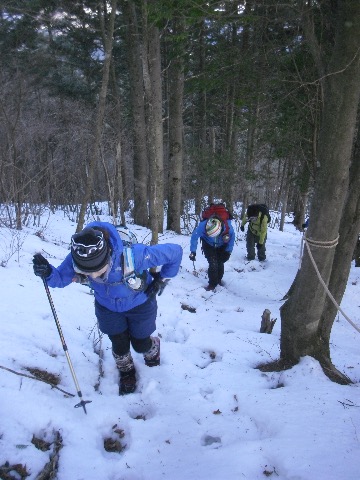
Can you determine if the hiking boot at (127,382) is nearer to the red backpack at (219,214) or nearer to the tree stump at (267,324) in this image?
the tree stump at (267,324)

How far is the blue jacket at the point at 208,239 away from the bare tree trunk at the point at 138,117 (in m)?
6.60

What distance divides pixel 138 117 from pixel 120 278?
11126mm

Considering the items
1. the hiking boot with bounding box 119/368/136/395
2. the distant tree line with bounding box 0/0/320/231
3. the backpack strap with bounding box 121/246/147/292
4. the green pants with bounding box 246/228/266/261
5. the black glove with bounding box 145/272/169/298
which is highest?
the distant tree line with bounding box 0/0/320/231

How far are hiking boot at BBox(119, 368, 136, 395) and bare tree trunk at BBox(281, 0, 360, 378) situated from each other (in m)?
1.71

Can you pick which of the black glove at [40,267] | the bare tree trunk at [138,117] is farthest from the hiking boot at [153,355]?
the bare tree trunk at [138,117]

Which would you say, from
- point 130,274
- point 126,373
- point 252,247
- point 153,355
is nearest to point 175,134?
point 252,247

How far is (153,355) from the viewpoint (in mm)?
3918

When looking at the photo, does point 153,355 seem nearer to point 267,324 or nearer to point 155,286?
point 155,286

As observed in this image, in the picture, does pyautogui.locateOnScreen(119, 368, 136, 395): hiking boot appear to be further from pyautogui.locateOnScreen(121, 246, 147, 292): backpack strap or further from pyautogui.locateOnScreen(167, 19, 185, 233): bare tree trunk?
pyautogui.locateOnScreen(167, 19, 185, 233): bare tree trunk

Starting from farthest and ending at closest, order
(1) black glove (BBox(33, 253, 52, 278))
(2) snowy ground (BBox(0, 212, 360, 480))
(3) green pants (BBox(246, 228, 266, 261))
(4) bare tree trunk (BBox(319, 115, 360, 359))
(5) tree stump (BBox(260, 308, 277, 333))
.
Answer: (3) green pants (BBox(246, 228, 266, 261)), (5) tree stump (BBox(260, 308, 277, 333)), (4) bare tree trunk (BBox(319, 115, 360, 359)), (1) black glove (BBox(33, 253, 52, 278)), (2) snowy ground (BBox(0, 212, 360, 480))

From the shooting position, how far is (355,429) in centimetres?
267

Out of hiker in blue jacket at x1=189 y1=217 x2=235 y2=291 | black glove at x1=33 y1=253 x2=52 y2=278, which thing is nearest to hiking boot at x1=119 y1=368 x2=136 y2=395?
black glove at x1=33 y1=253 x2=52 y2=278

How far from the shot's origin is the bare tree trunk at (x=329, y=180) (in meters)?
3.04

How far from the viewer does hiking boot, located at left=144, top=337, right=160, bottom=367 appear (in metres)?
3.89
